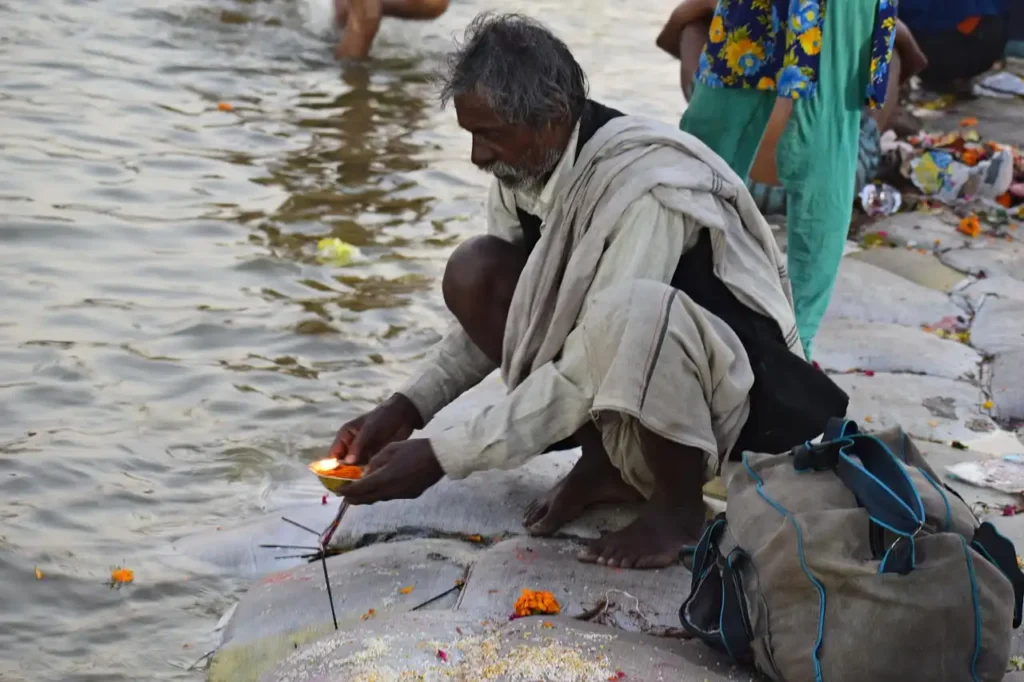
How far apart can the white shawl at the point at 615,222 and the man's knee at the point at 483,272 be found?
0.54 feet

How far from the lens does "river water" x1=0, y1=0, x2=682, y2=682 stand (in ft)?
10.9

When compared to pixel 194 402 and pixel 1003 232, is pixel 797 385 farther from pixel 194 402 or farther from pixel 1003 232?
pixel 1003 232

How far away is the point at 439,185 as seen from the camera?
6.84 meters

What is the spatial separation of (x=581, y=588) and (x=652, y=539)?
8.0 inches

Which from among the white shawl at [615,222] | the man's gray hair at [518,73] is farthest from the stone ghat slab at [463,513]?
the man's gray hair at [518,73]

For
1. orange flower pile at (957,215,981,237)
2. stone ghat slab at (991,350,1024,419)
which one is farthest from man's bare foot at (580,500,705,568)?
orange flower pile at (957,215,981,237)

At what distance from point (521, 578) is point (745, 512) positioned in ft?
1.85

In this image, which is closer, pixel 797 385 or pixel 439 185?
pixel 797 385

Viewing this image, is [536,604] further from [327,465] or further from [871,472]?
[871,472]

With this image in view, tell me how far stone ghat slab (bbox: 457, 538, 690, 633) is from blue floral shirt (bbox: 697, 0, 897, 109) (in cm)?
184

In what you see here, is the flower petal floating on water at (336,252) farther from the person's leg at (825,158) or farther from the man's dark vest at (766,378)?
the man's dark vest at (766,378)

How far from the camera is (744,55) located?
4109 millimetres

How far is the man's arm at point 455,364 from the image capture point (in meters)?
3.17

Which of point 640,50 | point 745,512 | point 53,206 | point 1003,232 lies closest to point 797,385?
point 745,512
